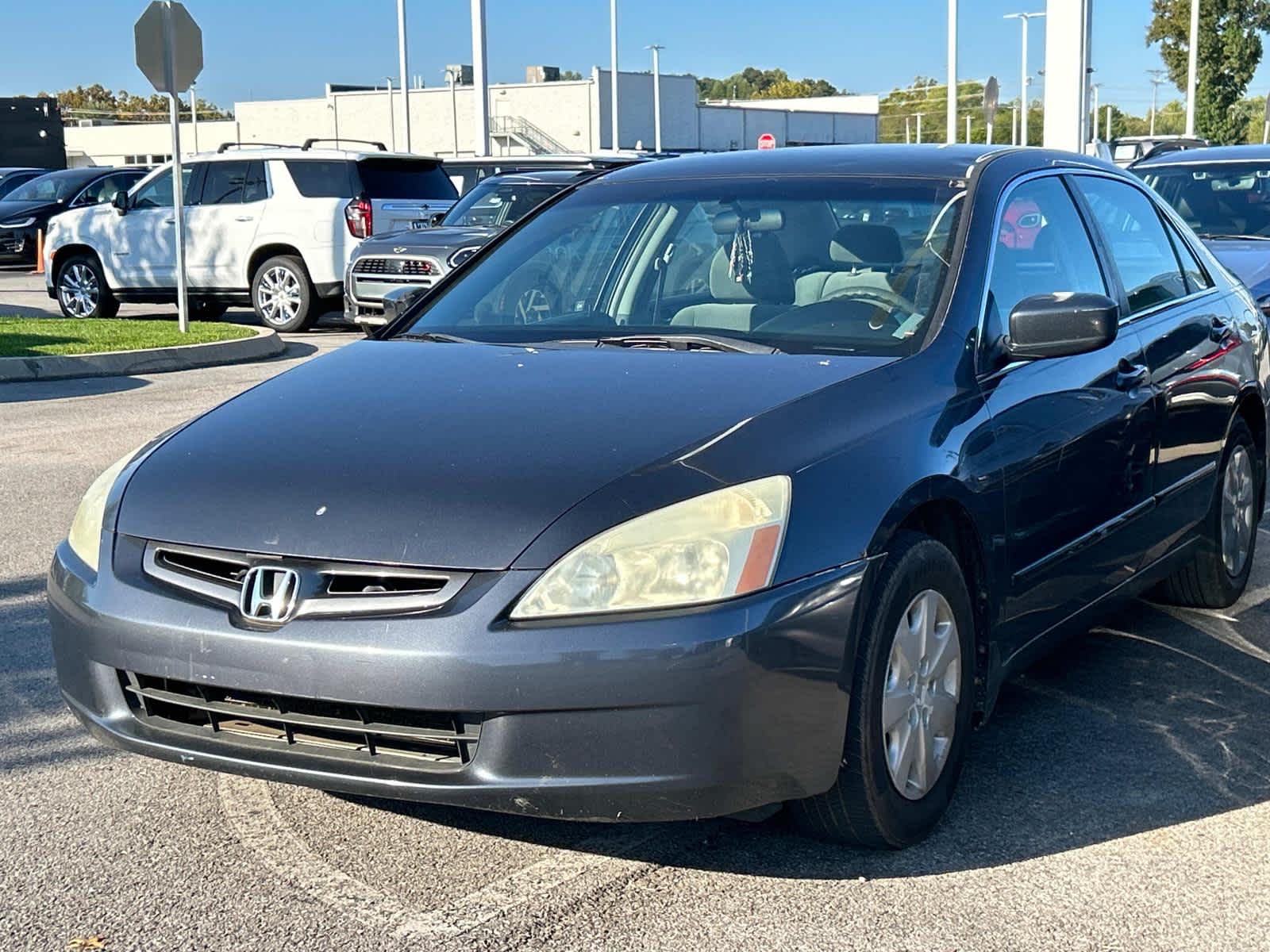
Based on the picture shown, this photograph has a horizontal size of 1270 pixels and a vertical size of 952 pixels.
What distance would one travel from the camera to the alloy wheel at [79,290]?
17938 millimetres

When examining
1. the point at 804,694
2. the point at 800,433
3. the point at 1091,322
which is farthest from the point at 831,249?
the point at 804,694

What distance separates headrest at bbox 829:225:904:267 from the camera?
14.3 feet

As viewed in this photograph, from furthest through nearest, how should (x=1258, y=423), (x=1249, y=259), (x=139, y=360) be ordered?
(x=139, y=360) → (x=1249, y=259) → (x=1258, y=423)

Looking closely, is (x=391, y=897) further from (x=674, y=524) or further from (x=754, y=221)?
(x=754, y=221)

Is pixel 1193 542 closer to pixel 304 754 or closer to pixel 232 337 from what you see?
pixel 304 754

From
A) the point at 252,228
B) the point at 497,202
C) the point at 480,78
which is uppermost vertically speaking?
the point at 480,78

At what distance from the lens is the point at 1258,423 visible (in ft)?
19.9

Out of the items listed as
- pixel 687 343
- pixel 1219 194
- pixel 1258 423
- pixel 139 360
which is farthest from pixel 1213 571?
pixel 139 360

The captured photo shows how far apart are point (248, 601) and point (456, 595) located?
437mm

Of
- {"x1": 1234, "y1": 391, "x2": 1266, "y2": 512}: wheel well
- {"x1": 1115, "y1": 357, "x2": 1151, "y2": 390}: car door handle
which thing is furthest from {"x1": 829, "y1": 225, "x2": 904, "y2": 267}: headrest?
{"x1": 1234, "y1": 391, "x2": 1266, "y2": 512}: wheel well

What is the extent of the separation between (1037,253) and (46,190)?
83.8 feet

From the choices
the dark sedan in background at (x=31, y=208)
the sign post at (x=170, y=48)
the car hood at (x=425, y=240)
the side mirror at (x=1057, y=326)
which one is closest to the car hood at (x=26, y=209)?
the dark sedan in background at (x=31, y=208)

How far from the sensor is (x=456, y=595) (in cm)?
308

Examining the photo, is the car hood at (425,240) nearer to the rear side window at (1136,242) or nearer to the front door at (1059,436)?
the rear side window at (1136,242)
